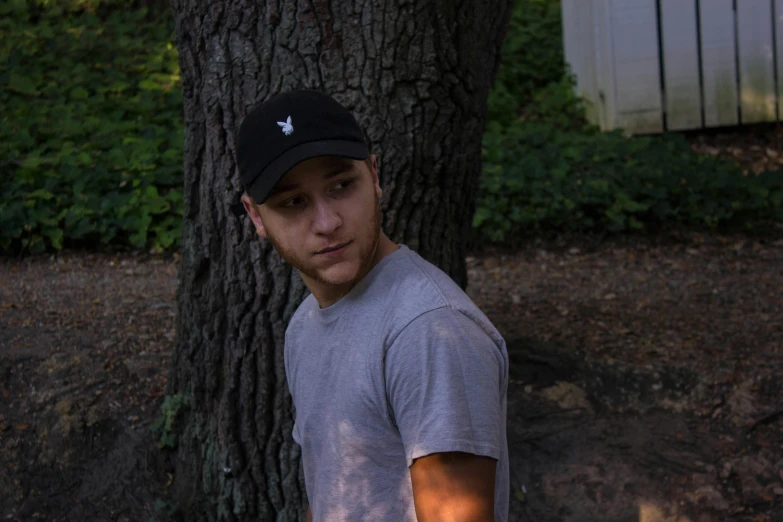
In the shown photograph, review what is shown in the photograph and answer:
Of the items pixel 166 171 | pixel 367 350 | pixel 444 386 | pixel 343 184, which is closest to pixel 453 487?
pixel 444 386

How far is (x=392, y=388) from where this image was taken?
173cm

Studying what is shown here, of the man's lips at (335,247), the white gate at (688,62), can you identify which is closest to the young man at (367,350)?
the man's lips at (335,247)

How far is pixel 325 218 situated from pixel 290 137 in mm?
185

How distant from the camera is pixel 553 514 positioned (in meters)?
3.92

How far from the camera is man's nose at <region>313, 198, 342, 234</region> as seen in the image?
6.29 feet

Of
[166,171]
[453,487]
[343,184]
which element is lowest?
[453,487]

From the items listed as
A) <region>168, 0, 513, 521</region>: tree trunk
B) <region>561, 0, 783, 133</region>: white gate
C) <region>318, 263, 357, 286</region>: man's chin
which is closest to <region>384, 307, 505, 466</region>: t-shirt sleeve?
<region>318, 263, 357, 286</region>: man's chin

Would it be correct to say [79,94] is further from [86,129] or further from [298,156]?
[298,156]

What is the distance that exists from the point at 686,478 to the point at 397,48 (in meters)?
2.27

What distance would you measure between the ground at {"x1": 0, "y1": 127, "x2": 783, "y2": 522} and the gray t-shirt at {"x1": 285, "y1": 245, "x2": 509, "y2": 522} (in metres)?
2.07

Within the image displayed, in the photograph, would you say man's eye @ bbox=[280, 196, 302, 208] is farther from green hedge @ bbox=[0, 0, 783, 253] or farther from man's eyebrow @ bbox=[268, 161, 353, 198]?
green hedge @ bbox=[0, 0, 783, 253]

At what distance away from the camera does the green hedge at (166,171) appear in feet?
23.7

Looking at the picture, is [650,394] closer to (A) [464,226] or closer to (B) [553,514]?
(B) [553,514]

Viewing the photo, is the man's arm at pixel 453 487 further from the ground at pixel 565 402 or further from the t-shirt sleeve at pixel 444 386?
the ground at pixel 565 402
